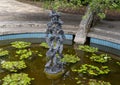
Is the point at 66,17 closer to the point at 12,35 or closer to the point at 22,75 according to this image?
the point at 12,35

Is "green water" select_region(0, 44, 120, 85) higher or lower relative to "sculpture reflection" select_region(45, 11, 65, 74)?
lower

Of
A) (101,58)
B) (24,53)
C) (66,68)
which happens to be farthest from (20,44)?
(101,58)

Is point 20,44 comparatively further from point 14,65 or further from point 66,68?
point 66,68

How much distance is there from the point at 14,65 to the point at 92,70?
3.07m

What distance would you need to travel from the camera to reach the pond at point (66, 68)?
9.72m

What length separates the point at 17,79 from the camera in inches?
371

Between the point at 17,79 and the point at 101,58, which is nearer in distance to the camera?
the point at 17,79

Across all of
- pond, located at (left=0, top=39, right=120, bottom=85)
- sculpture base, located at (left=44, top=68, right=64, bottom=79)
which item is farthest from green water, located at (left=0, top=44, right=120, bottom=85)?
sculpture base, located at (left=44, top=68, right=64, bottom=79)

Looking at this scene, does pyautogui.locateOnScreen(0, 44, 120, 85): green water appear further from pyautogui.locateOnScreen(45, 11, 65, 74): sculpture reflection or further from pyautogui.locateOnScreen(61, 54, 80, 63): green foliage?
pyautogui.locateOnScreen(45, 11, 65, 74): sculpture reflection

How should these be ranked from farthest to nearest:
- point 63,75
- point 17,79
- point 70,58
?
1. point 70,58
2. point 63,75
3. point 17,79

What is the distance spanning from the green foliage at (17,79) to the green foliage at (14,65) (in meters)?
0.51

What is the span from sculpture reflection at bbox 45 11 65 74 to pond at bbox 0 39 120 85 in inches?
14.7

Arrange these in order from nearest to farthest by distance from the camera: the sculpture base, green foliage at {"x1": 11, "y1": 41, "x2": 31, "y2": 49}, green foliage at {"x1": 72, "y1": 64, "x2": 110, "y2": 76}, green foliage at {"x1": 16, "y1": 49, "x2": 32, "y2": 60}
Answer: the sculpture base → green foliage at {"x1": 72, "y1": 64, "x2": 110, "y2": 76} → green foliage at {"x1": 16, "y1": 49, "x2": 32, "y2": 60} → green foliage at {"x1": 11, "y1": 41, "x2": 31, "y2": 49}

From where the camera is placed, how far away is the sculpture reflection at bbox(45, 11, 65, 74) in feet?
32.0
